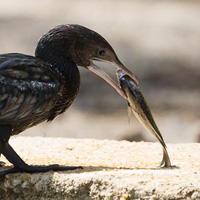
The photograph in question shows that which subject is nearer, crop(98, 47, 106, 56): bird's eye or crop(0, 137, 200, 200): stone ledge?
crop(0, 137, 200, 200): stone ledge

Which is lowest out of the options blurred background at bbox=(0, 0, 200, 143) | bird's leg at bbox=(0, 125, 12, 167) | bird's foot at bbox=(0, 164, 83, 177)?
blurred background at bbox=(0, 0, 200, 143)

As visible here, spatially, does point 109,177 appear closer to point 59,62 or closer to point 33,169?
point 33,169

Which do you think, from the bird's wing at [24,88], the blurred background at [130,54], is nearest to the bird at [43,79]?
the bird's wing at [24,88]

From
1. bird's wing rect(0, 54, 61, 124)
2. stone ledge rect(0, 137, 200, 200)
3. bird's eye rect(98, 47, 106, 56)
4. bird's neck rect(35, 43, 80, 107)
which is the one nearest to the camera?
stone ledge rect(0, 137, 200, 200)

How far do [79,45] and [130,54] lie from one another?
4954 mm

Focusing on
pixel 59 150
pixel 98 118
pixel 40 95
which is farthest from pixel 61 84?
pixel 98 118

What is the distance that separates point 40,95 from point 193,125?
4.63m

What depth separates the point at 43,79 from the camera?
14.9ft

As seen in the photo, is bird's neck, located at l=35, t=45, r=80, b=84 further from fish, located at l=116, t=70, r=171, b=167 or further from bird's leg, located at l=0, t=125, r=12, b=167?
bird's leg, located at l=0, t=125, r=12, b=167

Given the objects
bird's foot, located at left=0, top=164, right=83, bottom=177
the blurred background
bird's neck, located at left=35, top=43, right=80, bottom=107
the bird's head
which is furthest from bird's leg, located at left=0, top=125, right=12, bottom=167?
the blurred background

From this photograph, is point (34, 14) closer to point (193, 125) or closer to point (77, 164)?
point (193, 125)

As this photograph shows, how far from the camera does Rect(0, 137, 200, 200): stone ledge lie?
13.2 feet

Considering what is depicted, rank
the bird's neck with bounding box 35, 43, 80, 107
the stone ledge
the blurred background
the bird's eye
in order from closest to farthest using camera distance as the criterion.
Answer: the stone ledge, the bird's neck with bounding box 35, 43, 80, 107, the bird's eye, the blurred background

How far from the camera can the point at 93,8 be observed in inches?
432
